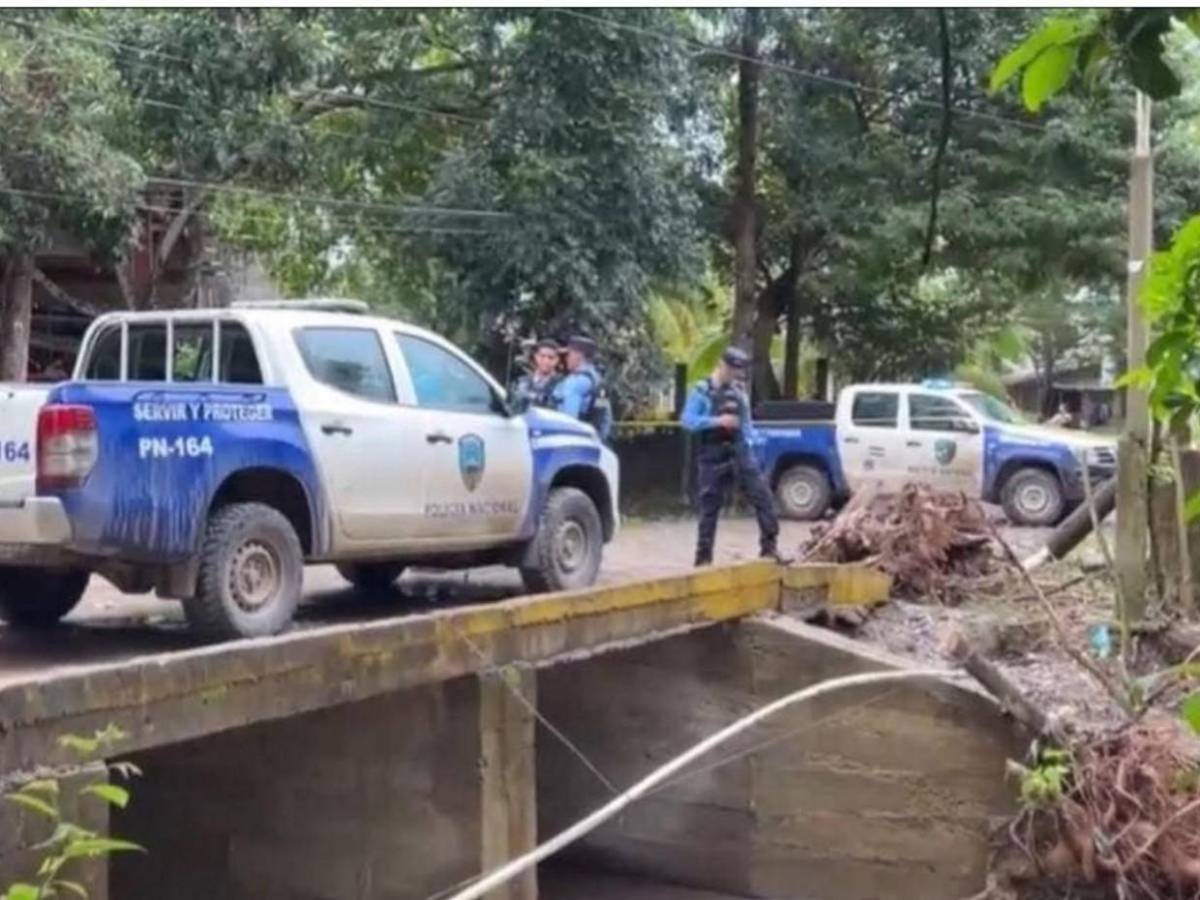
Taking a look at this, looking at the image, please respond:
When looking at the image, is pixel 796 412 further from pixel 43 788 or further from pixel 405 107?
pixel 43 788

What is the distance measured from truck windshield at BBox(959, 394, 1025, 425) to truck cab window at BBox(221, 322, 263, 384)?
12.9m

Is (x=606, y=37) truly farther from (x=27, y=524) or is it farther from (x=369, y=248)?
(x=27, y=524)

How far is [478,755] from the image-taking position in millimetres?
8070

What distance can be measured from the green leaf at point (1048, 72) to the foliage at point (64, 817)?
2.35 m

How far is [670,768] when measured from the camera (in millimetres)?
5609

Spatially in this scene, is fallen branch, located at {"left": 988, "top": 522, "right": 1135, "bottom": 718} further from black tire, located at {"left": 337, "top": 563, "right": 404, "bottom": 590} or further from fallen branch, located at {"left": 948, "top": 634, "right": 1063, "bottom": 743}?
black tire, located at {"left": 337, "top": 563, "right": 404, "bottom": 590}

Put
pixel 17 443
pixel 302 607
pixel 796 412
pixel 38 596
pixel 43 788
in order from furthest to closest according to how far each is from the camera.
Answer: pixel 796 412 → pixel 302 607 → pixel 38 596 → pixel 17 443 → pixel 43 788

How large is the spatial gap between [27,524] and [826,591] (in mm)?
4725

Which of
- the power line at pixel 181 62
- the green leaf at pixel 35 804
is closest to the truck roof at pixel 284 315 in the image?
the green leaf at pixel 35 804

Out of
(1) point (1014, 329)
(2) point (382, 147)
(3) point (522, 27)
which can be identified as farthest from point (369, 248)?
(1) point (1014, 329)

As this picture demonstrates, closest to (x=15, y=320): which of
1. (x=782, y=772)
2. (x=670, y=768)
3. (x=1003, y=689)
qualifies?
(x=782, y=772)

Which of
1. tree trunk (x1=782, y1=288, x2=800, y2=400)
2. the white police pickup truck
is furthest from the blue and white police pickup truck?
the white police pickup truck

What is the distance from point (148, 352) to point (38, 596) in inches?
60.9

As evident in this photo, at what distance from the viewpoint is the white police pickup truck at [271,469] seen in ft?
25.2
